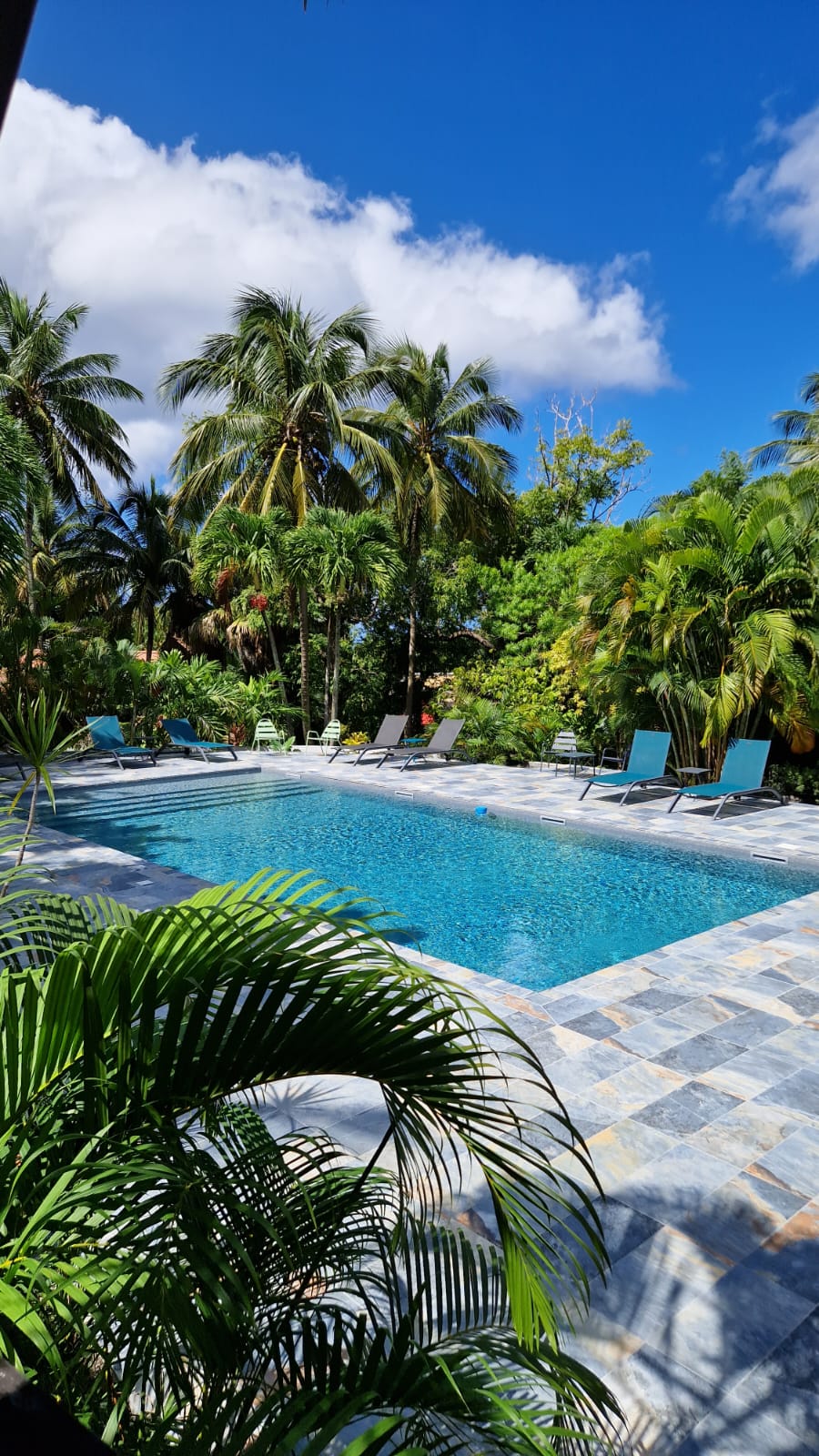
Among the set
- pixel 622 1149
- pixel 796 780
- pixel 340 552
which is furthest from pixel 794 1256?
pixel 340 552

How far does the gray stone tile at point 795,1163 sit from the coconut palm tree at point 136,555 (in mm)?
23041

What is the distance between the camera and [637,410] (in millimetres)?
27016

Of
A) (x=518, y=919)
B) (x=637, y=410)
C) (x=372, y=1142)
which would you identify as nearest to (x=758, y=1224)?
(x=372, y=1142)

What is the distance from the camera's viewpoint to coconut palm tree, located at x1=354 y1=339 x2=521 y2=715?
20484 millimetres

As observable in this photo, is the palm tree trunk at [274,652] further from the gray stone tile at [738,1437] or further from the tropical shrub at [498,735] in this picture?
the gray stone tile at [738,1437]

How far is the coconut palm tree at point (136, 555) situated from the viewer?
24297 millimetres

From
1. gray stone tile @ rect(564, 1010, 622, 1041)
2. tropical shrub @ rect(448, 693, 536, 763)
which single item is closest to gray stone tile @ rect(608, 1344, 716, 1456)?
gray stone tile @ rect(564, 1010, 622, 1041)

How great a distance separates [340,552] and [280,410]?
14.1 ft

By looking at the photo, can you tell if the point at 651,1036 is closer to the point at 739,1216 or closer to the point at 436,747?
the point at 739,1216

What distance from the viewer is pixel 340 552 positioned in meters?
17.6

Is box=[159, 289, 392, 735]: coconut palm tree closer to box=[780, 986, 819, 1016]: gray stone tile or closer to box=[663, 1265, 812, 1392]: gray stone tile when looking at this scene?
box=[780, 986, 819, 1016]: gray stone tile

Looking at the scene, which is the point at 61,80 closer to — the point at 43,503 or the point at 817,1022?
the point at 817,1022

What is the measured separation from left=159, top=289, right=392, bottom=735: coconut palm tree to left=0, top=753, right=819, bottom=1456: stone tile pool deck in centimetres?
1397

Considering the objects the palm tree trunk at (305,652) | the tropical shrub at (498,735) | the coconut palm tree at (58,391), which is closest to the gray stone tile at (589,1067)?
the tropical shrub at (498,735)
